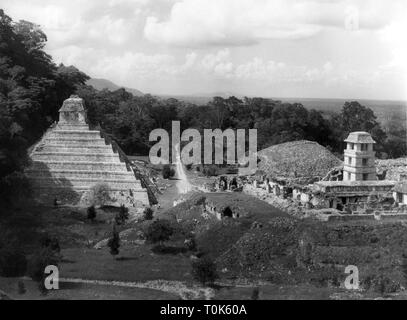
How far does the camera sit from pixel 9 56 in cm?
5062

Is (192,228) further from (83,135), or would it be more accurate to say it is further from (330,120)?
(330,120)

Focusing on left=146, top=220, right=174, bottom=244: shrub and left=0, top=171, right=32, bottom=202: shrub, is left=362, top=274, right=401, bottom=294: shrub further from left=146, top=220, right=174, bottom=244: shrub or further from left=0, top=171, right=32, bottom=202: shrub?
left=0, top=171, right=32, bottom=202: shrub

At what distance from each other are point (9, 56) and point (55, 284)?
3230cm

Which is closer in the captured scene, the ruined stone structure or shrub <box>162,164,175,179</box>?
the ruined stone structure

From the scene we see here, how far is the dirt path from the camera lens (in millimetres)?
21938

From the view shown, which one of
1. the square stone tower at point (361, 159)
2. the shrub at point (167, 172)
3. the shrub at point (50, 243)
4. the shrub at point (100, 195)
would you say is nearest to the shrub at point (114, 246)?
the shrub at point (50, 243)

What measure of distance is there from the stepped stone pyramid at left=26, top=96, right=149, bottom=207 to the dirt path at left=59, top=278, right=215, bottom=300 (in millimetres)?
13956

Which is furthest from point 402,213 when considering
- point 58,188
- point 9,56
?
point 9,56

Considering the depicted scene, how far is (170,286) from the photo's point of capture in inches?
907

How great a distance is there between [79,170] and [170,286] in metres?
17.7

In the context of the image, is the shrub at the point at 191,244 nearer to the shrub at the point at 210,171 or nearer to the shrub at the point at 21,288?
the shrub at the point at 21,288

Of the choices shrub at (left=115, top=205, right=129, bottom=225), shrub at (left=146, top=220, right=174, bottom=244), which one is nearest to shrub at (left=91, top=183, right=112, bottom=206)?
shrub at (left=115, top=205, right=129, bottom=225)

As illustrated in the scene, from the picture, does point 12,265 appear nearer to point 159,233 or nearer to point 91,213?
point 159,233

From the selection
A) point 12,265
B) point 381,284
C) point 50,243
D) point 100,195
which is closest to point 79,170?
point 100,195
